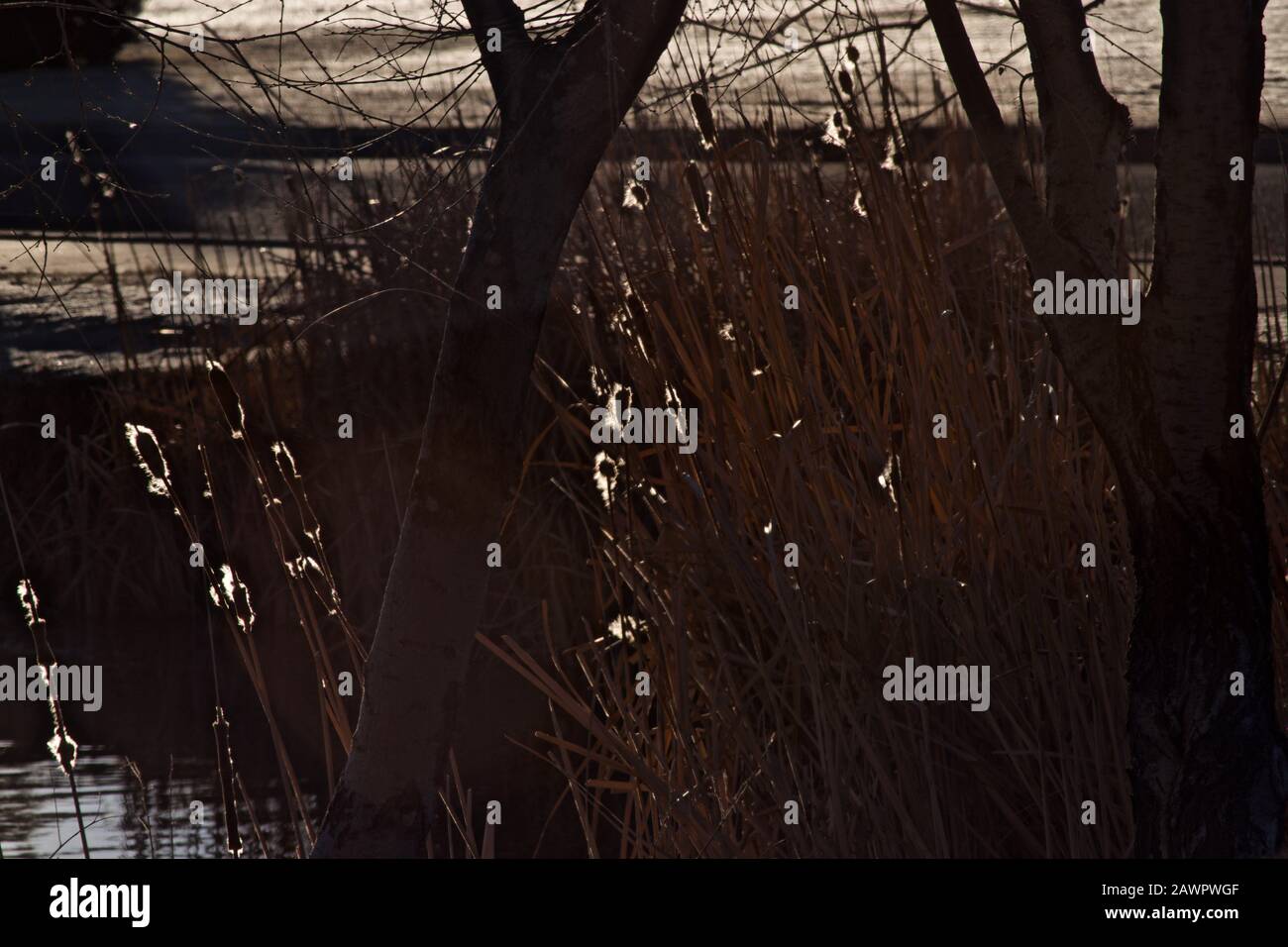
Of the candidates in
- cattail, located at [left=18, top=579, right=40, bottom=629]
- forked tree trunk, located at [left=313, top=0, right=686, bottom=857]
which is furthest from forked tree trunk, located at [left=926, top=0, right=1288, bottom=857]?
cattail, located at [left=18, top=579, right=40, bottom=629]

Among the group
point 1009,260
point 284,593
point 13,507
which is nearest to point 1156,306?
point 1009,260

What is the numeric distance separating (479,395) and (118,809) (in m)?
1.63

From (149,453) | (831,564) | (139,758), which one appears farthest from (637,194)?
(139,758)

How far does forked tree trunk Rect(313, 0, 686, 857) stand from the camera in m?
1.34

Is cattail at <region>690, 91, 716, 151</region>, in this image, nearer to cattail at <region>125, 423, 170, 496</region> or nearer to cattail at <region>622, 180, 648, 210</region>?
cattail at <region>622, 180, 648, 210</region>

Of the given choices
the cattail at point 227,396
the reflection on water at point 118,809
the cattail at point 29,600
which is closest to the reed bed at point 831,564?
the cattail at point 227,396

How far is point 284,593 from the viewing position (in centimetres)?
353

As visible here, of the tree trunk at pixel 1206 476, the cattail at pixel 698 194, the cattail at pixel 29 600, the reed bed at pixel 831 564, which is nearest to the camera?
the tree trunk at pixel 1206 476

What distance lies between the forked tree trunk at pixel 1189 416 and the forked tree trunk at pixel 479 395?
1.23 feet

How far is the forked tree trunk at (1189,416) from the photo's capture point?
125 centimetres

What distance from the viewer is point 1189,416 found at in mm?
1281

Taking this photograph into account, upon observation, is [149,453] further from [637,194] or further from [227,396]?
[637,194]

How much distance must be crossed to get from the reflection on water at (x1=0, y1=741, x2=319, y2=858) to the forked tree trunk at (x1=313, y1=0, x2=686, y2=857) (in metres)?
1.01

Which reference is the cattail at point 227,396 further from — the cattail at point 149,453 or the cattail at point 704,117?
the cattail at point 704,117
